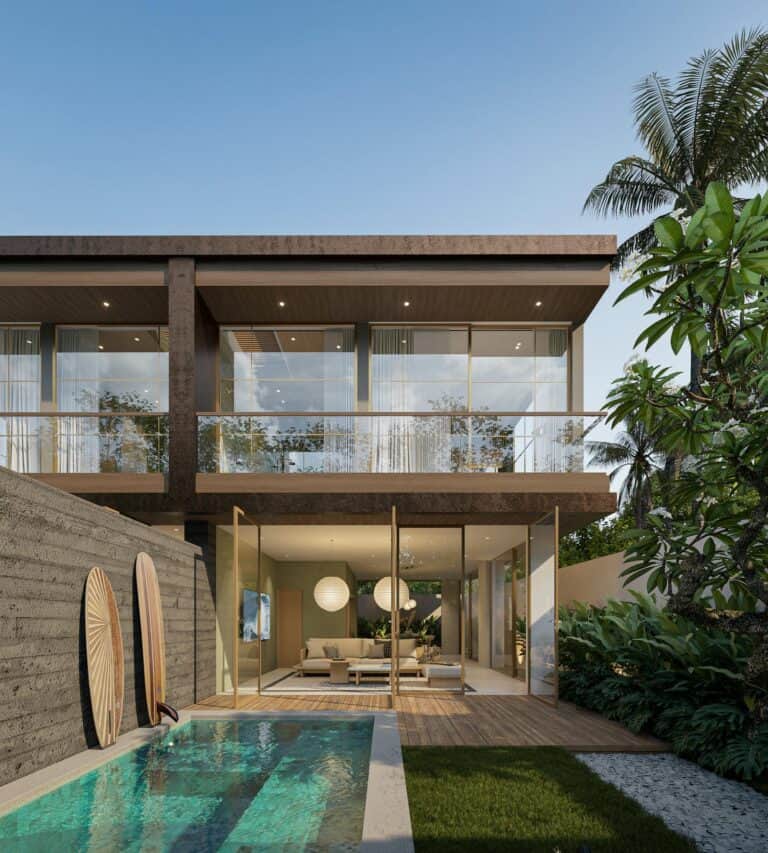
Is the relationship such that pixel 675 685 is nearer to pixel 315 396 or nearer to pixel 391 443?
pixel 391 443

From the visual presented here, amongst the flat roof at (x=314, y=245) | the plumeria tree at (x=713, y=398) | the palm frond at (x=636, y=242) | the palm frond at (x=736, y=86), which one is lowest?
the plumeria tree at (x=713, y=398)

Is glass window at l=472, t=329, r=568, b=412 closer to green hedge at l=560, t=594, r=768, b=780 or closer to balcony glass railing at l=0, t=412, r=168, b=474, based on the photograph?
green hedge at l=560, t=594, r=768, b=780

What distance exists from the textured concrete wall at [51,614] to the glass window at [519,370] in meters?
6.41

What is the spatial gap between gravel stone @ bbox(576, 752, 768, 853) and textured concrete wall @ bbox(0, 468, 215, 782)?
4.52 metres

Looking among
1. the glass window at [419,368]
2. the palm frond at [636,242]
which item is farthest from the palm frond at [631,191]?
the glass window at [419,368]

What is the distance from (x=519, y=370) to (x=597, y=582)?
5.63 m

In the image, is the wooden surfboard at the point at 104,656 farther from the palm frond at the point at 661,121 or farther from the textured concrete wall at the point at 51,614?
the palm frond at the point at 661,121

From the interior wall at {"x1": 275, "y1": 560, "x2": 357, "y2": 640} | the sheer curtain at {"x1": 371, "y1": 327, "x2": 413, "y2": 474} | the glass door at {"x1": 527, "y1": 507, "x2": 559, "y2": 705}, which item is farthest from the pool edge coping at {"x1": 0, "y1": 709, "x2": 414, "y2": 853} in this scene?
the interior wall at {"x1": 275, "y1": 560, "x2": 357, "y2": 640}

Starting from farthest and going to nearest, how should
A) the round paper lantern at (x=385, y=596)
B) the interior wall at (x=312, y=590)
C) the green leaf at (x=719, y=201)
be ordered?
the interior wall at (x=312, y=590) → the round paper lantern at (x=385, y=596) → the green leaf at (x=719, y=201)

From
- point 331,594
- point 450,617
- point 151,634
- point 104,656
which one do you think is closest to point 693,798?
point 104,656

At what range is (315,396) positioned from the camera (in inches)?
517

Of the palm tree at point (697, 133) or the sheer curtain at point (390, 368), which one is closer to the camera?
the sheer curtain at point (390, 368)

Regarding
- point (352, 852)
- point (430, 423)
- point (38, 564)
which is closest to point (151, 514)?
point (430, 423)

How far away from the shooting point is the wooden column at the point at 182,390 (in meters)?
11.1
